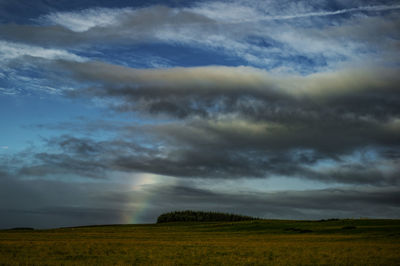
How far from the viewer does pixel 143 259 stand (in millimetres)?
39281

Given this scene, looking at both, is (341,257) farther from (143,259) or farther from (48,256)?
(48,256)

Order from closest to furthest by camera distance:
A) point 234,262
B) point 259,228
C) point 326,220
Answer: point 234,262, point 259,228, point 326,220

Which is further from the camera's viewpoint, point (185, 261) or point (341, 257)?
point (341, 257)

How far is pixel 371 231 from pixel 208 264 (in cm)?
6934

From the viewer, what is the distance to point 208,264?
117ft

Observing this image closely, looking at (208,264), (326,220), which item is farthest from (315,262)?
(326,220)

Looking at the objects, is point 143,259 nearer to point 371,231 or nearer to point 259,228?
point 371,231

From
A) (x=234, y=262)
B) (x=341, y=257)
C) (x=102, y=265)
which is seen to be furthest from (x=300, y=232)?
(x=102, y=265)

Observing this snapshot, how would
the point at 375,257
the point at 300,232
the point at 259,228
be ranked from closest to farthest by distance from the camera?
the point at 375,257, the point at 300,232, the point at 259,228

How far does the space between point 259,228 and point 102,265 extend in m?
91.5

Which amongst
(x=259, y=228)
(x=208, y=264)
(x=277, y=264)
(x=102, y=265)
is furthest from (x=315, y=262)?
(x=259, y=228)

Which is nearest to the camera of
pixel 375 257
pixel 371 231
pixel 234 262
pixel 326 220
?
pixel 234 262

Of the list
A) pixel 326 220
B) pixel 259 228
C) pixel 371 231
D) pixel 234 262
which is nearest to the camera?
pixel 234 262

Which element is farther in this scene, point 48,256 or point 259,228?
point 259,228
